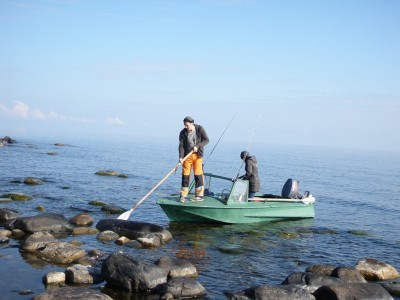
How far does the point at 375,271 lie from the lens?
12633 mm

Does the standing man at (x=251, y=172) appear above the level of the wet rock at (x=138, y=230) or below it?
above

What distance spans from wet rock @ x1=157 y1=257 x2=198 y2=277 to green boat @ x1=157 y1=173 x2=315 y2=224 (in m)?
5.63

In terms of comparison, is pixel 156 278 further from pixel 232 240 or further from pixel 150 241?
pixel 232 240

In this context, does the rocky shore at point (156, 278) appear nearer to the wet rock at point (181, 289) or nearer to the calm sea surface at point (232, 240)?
the wet rock at point (181, 289)

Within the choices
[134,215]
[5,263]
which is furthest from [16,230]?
[134,215]

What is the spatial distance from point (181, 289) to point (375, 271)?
5.88m

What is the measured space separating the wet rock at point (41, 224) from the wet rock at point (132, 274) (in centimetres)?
518

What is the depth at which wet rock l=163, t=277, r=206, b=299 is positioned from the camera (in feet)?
33.0

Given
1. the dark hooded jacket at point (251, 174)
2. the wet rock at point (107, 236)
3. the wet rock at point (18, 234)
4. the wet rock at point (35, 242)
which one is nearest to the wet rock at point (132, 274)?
the wet rock at point (35, 242)

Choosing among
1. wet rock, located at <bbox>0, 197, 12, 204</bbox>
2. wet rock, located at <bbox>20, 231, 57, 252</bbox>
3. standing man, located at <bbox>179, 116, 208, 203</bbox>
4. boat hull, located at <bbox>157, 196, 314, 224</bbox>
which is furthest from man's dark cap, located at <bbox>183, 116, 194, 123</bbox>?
wet rock, located at <bbox>0, 197, 12, 204</bbox>

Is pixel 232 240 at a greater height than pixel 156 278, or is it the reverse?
pixel 156 278

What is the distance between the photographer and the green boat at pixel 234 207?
57.8 ft

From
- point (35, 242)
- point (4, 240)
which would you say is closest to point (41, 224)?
point (4, 240)

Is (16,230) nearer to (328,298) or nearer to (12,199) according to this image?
(12,199)
